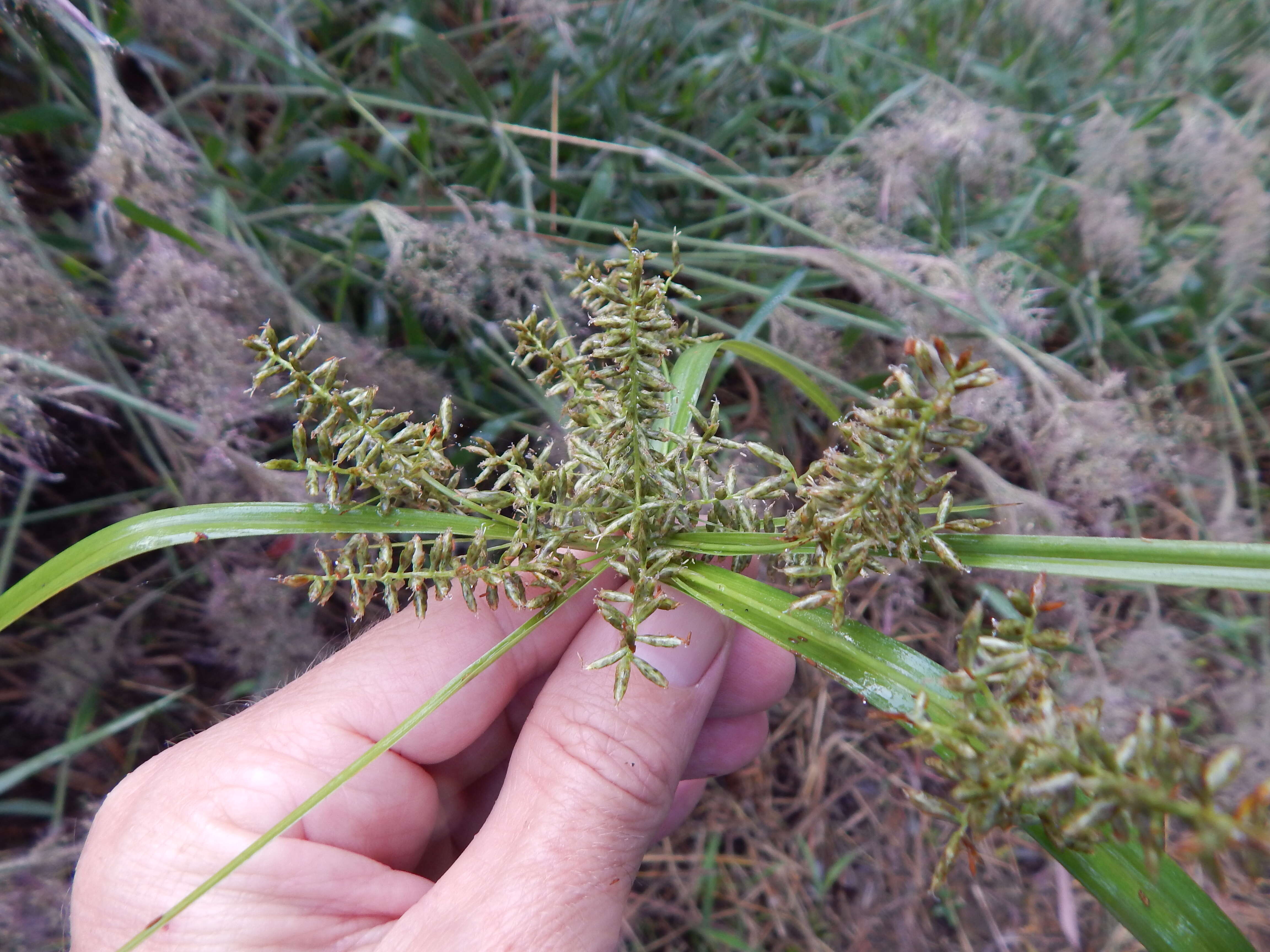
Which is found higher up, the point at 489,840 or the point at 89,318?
the point at 89,318

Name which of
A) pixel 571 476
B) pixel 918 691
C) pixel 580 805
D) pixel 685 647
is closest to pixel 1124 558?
pixel 918 691

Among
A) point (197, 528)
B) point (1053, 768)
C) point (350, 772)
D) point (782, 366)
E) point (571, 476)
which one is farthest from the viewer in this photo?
point (782, 366)

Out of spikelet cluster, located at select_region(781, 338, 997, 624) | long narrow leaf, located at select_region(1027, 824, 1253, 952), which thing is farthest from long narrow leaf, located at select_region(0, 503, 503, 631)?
long narrow leaf, located at select_region(1027, 824, 1253, 952)

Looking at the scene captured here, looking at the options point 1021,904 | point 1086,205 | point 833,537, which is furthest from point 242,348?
point 1021,904

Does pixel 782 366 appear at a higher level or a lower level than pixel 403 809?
higher

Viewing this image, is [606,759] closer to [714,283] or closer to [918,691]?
[918,691]

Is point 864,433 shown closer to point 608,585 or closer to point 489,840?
point 608,585
